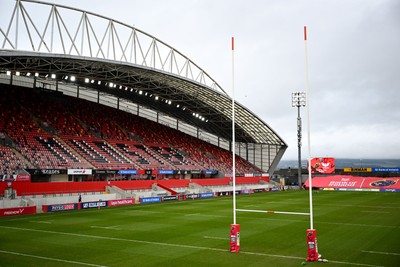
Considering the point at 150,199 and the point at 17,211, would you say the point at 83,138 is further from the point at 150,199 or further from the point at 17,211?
the point at 17,211

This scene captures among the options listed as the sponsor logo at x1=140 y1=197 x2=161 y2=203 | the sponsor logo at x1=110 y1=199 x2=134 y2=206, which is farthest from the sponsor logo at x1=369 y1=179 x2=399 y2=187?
the sponsor logo at x1=110 y1=199 x2=134 y2=206

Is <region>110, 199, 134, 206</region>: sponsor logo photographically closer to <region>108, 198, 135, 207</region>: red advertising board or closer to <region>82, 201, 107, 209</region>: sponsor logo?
<region>108, 198, 135, 207</region>: red advertising board

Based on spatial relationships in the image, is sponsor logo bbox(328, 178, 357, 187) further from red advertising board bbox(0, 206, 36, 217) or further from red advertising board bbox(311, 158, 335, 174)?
red advertising board bbox(0, 206, 36, 217)

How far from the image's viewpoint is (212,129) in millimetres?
87688

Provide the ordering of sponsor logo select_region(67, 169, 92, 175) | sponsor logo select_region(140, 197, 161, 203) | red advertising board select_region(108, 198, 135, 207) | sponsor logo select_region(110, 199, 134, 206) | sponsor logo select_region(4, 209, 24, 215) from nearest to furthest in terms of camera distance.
Answer: sponsor logo select_region(4, 209, 24, 215) < red advertising board select_region(108, 198, 135, 207) < sponsor logo select_region(110, 199, 134, 206) < sponsor logo select_region(67, 169, 92, 175) < sponsor logo select_region(140, 197, 161, 203)

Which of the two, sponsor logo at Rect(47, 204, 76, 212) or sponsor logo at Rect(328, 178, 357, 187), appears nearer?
sponsor logo at Rect(47, 204, 76, 212)

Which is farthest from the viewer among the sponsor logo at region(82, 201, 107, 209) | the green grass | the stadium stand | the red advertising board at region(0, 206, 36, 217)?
the stadium stand

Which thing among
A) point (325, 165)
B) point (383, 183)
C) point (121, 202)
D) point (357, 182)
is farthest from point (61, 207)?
point (383, 183)

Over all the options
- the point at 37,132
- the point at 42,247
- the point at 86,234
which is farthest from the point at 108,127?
the point at 42,247

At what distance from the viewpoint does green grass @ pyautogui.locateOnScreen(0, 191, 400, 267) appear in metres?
17.5

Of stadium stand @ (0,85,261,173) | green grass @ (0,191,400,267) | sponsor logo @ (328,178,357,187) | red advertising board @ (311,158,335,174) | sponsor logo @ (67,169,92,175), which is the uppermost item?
stadium stand @ (0,85,261,173)

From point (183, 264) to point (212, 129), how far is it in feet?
234

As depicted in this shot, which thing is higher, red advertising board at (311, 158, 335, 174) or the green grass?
red advertising board at (311, 158, 335, 174)

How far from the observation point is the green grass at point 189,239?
17.5m
